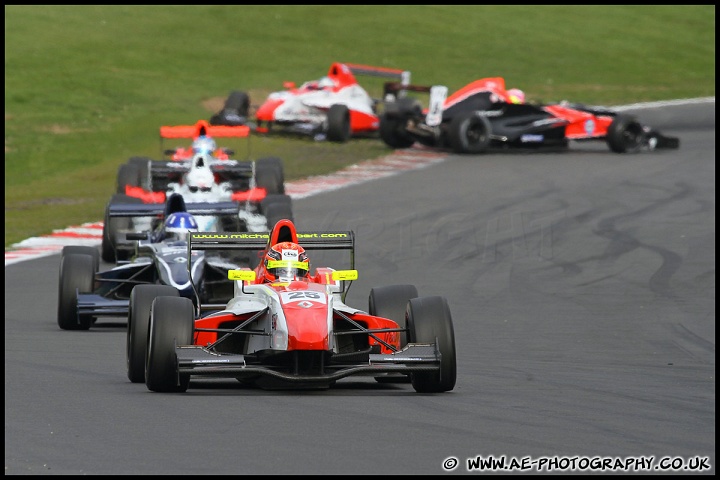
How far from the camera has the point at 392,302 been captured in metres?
11.3

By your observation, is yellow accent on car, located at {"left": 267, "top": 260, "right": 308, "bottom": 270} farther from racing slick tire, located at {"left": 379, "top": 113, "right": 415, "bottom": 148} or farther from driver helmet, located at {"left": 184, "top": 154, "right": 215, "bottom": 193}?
racing slick tire, located at {"left": 379, "top": 113, "right": 415, "bottom": 148}

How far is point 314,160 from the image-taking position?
2980 centimetres

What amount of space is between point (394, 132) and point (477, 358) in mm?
18622

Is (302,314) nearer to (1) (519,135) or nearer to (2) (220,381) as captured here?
(2) (220,381)

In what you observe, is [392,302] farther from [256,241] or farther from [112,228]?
[112,228]

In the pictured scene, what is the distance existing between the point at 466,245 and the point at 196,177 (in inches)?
149

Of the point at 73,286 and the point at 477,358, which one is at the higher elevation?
the point at 73,286

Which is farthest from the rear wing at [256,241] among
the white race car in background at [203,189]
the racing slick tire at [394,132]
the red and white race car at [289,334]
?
the racing slick tire at [394,132]

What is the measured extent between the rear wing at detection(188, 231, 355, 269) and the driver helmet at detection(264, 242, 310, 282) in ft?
1.85

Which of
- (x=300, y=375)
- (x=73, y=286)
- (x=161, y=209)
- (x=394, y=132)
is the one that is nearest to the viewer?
(x=300, y=375)

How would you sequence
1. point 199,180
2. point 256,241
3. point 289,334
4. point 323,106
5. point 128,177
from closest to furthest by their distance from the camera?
point 289,334 → point 256,241 → point 199,180 → point 128,177 → point 323,106

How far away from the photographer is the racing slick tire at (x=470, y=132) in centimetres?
→ 2952

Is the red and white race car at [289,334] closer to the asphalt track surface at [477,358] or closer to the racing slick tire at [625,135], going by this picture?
the asphalt track surface at [477,358]

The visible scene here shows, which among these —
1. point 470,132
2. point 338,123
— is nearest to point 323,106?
point 338,123
